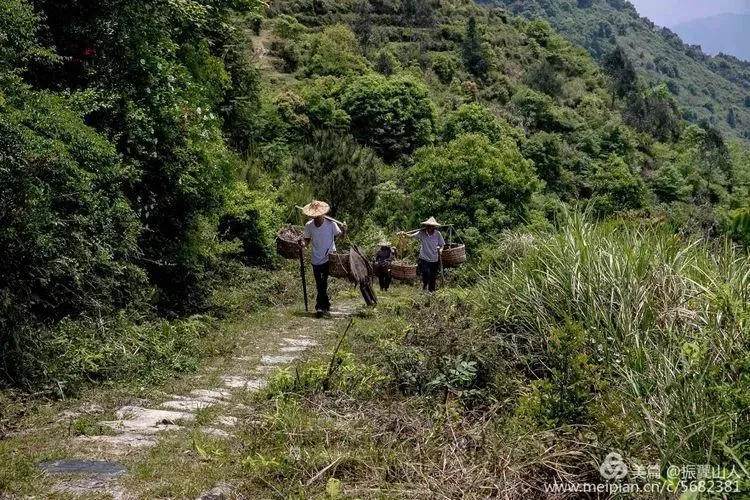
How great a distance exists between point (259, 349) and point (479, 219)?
1451cm

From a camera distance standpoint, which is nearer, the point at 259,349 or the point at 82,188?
the point at 82,188

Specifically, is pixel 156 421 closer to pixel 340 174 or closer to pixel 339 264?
pixel 339 264

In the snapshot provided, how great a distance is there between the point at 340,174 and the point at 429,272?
1198 centimetres

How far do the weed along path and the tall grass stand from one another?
2.29 metres

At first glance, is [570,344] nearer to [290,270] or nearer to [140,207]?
[140,207]

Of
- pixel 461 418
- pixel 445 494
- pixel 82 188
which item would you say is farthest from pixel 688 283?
pixel 82 188

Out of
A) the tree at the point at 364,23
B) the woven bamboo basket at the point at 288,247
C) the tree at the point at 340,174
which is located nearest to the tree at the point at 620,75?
the tree at the point at 364,23

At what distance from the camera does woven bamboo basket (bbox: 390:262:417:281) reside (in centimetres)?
1317

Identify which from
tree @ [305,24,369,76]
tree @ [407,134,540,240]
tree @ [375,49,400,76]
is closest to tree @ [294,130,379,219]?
tree @ [407,134,540,240]

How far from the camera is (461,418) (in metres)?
4.55

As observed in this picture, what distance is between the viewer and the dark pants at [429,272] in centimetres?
1192

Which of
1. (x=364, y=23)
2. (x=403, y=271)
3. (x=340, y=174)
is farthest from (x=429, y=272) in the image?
(x=364, y=23)

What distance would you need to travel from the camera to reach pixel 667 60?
549ft

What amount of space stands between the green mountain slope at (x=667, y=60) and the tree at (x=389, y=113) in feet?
382
